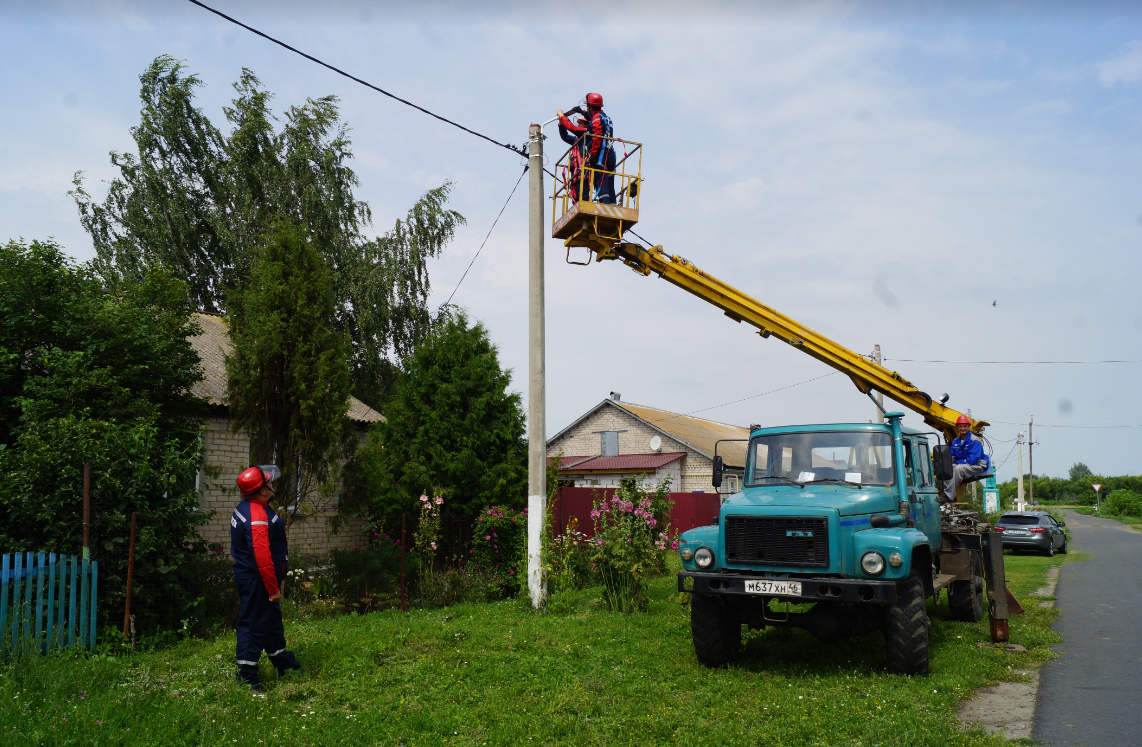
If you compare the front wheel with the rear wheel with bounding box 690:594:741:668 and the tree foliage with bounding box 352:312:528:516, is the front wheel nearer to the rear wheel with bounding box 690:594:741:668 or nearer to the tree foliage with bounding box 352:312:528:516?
the rear wheel with bounding box 690:594:741:668

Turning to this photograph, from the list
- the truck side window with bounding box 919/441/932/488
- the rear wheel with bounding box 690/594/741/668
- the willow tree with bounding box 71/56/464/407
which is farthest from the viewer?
the willow tree with bounding box 71/56/464/407

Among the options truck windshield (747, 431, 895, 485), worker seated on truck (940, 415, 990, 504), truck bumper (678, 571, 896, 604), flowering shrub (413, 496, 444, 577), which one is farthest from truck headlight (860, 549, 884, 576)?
flowering shrub (413, 496, 444, 577)

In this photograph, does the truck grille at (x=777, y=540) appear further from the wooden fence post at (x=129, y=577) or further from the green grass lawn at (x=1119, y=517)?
the green grass lawn at (x=1119, y=517)

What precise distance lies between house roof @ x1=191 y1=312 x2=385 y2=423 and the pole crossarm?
520 cm

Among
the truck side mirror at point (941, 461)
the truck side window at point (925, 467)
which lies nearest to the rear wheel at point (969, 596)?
the truck side window at point (925, 467)

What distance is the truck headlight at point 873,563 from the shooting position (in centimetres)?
627

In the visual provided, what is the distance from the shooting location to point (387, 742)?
4.98 metres

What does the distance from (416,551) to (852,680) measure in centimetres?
710

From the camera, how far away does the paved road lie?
5.31 meters

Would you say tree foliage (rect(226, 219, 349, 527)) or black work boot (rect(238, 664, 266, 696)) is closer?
black work boot (rect(238, 664, 266, 696))

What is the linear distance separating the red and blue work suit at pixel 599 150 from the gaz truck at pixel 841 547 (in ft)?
13.4

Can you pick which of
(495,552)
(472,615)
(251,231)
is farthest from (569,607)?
(251,231)

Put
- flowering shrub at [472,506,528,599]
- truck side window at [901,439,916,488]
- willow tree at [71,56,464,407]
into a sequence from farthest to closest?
1. willow tree at [71,56,464,407]
2. flowering shrub at [472,506,528,599]
3. truck side window at [901,439,916,488]

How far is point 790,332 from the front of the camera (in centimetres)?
1041
